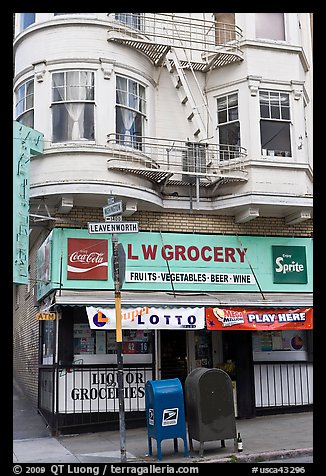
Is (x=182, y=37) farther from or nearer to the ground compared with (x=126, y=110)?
farther from the ground

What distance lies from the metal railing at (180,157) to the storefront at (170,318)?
152 cm

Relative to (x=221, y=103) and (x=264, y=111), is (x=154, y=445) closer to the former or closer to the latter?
(x=264, y=111)

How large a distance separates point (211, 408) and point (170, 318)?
2754mm

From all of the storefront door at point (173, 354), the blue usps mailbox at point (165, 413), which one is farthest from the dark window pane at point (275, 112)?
the blue usps mailbox at point (165, 413)

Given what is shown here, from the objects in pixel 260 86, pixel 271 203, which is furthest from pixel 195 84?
pixel 271 203

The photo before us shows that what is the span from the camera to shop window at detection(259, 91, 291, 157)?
15125 millimetres

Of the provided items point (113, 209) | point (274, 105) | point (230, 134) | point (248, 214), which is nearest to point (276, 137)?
point (274, 105)

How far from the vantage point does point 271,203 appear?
47.2 feet

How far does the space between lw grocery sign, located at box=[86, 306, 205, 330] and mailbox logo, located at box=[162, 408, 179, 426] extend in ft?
7.97

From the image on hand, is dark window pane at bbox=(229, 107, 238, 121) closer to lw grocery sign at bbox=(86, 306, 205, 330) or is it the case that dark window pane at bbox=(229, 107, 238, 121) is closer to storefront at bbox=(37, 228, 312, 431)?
storefront at bbox=(37, 228, 312, 431)

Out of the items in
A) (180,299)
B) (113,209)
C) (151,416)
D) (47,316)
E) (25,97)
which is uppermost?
(25,97)

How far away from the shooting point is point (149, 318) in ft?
41.1

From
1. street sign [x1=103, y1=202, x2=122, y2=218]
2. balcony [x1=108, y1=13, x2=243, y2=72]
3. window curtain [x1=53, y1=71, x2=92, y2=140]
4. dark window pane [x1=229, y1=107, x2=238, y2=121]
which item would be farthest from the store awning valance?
balcony [x1=108, y1=13, x2=243, y2=72]

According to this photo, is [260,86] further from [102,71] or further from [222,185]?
[102,71]
